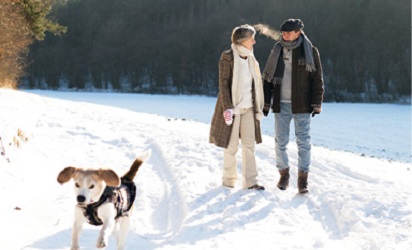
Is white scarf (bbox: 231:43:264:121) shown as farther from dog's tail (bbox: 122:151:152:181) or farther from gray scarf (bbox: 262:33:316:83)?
dog's tail (bbox: 122:151:152:181)

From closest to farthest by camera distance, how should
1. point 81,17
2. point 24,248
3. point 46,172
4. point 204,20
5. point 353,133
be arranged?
point 24,248
point 46,172
point 353,133
point 204,20
point 81,17

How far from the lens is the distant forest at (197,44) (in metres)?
44.6

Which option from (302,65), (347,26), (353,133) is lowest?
(353,133)

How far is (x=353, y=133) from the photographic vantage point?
937 inches

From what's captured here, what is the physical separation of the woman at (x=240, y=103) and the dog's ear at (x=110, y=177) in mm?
2921

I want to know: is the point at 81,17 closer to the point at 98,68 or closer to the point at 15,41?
the point at 98,68

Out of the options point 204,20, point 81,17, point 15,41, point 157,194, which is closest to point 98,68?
point 81,17

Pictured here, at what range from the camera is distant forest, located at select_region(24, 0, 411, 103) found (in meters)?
44.6

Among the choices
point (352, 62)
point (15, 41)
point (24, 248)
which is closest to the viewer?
point (24, 248)

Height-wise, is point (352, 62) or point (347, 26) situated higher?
point (347, 26)

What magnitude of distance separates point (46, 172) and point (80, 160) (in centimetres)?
115

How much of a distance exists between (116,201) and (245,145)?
10.2ft

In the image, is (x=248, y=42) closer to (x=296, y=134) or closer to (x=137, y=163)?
(x=296, y=134)

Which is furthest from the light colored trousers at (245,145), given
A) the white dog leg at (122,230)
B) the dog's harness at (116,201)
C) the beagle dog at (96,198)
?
the beagle dog at (96,198)
